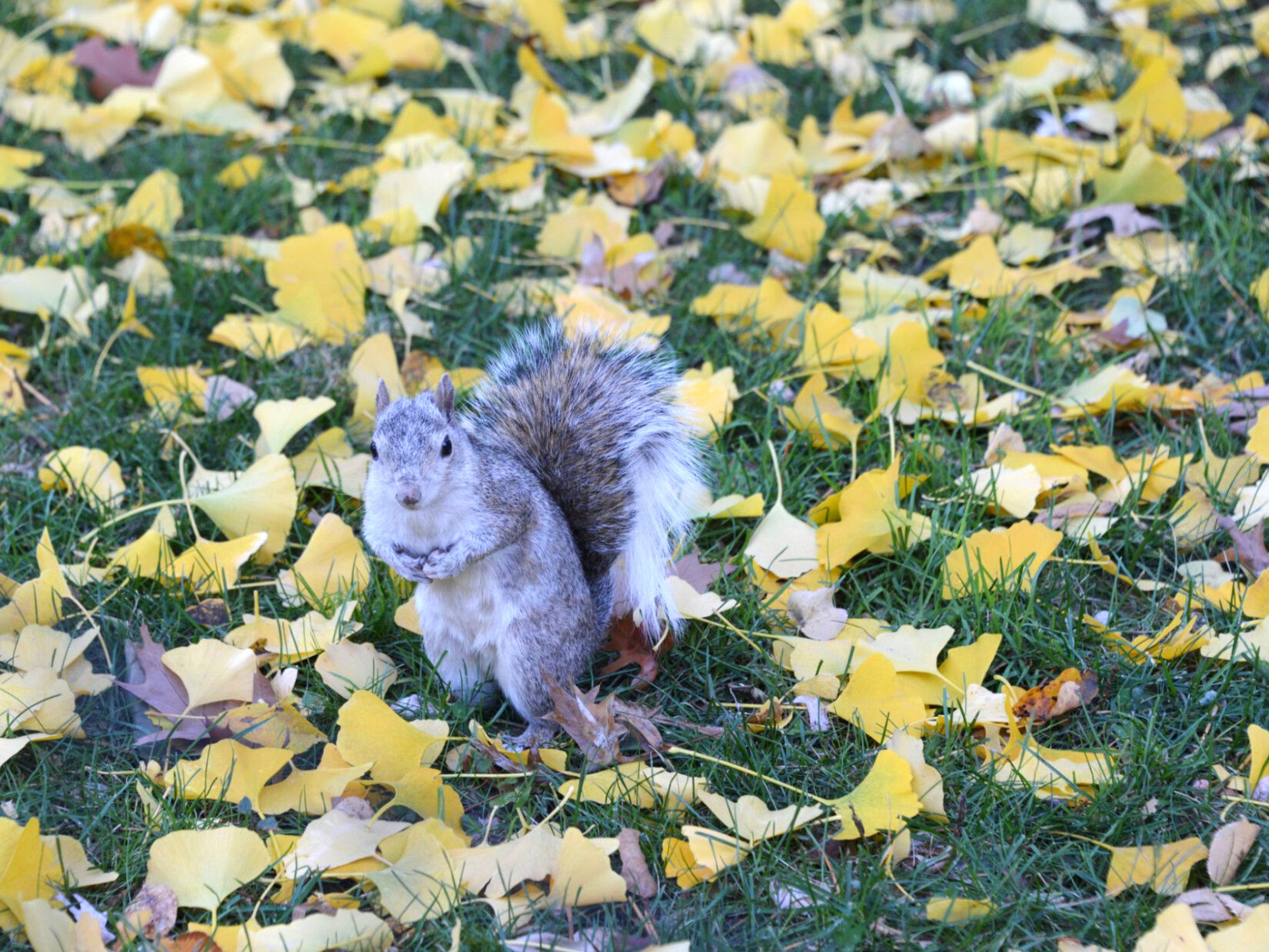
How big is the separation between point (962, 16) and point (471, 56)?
51.7 inches

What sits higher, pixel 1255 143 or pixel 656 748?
pixel 1255 143

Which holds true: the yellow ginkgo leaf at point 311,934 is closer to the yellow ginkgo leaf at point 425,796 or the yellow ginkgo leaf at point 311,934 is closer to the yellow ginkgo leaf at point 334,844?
the yellow ginkgo leaf at point 334,844

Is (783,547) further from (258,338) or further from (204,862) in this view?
(258,338)

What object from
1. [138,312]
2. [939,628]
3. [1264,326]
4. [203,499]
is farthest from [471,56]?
[939,628]

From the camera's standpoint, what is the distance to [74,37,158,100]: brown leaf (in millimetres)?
3350

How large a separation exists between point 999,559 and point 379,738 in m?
0.91

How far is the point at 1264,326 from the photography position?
250cm

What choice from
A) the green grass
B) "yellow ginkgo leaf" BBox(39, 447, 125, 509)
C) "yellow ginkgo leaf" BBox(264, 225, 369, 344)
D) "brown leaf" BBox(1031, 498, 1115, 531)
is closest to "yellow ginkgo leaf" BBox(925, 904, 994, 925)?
the green grass

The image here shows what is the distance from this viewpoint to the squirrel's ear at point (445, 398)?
174cm

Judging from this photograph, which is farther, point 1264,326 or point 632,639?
point 1264,326

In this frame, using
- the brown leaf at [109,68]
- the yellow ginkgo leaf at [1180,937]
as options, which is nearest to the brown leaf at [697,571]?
the yellow ginkgo leaf at [1180,937]

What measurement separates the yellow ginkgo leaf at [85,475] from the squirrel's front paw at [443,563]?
775mm

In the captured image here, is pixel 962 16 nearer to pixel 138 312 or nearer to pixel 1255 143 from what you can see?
pixel 1255 143

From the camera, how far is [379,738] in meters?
1.65
